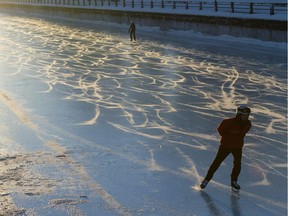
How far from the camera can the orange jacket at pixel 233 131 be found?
553cm

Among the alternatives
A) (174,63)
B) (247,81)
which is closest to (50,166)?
(247,81)

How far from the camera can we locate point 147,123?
30.4 ft

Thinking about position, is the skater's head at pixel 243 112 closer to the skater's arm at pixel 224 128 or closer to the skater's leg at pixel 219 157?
the skater's arm at pixel 224 128

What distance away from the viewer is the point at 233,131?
18.3 ft

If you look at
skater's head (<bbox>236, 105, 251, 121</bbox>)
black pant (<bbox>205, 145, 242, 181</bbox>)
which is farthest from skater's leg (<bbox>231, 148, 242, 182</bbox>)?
skater's head (<bbox>236, 105, 251, 121</bbox>)

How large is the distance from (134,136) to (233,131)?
3.04m

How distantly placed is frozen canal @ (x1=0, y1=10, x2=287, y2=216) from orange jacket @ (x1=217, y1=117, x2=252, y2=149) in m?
0.64

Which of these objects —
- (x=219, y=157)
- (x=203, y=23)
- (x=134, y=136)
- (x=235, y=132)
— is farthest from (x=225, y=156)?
(x=203, y=23)

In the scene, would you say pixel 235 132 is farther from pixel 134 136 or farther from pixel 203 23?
pixel 203 23

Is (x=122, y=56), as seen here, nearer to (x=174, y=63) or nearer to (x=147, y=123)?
(x=174, y=63)

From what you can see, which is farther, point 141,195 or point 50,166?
point 50,166

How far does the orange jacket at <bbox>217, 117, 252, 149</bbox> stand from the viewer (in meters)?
5.53

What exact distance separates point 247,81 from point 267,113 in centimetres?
409

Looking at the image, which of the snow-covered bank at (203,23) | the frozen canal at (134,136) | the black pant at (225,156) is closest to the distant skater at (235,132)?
the black pant at (225,156)
